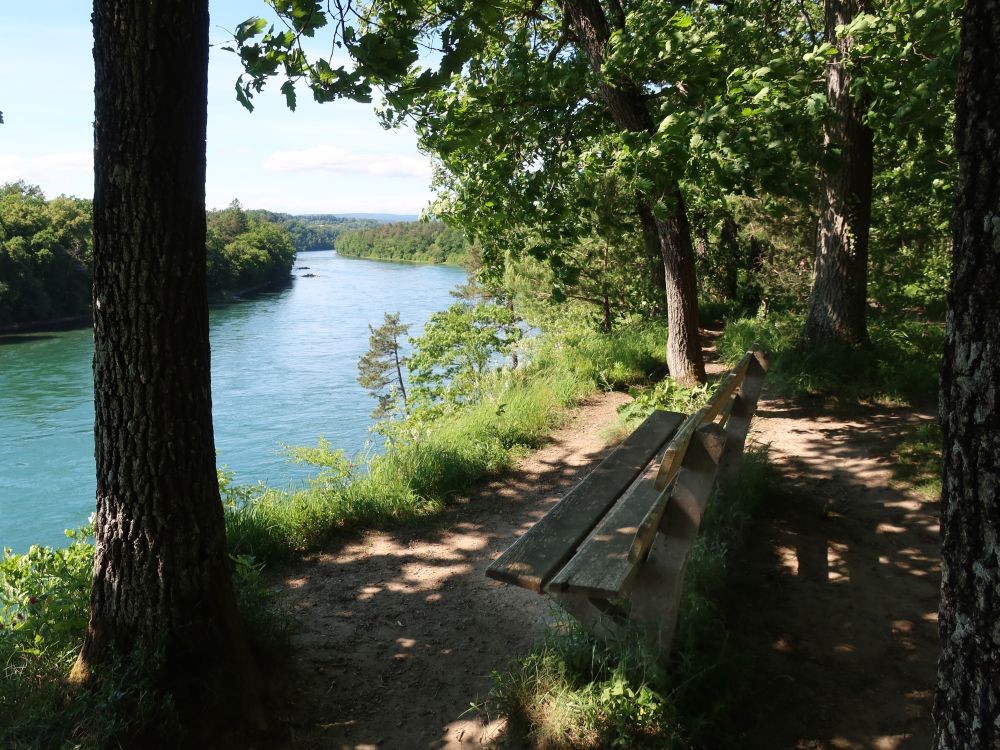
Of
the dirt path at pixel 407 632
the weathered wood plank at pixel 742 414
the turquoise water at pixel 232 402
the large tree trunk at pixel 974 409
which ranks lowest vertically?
the turquoise water at pixel 232 402

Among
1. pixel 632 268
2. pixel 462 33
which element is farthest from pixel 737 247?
pixel 462 33

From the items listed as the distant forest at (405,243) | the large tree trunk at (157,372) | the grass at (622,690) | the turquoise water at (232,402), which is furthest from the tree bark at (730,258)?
the distant forest at (405,243)

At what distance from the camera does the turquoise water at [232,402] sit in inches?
823

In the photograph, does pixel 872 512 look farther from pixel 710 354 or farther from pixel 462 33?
pixel 710 354

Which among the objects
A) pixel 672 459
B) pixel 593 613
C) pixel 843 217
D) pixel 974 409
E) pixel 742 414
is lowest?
pixel 593 613

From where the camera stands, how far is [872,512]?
4.92 meters

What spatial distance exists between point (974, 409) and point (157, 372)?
2712 mm

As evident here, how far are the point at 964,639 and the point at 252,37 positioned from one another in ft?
11.9

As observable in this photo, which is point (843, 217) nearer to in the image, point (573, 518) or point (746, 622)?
point (746, 622)

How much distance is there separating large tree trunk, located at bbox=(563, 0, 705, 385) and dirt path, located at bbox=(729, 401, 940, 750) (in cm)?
241

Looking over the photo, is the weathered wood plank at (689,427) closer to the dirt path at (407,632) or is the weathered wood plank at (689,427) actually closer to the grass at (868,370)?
the dirt path at (407,632)

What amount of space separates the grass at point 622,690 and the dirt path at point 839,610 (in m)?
0.16

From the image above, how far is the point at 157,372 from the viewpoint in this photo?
288cm

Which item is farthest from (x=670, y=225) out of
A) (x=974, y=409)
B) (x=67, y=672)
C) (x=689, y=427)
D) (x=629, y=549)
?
(x=67, y=672)
